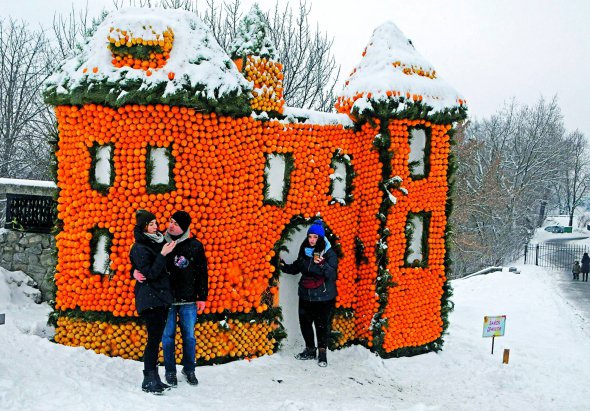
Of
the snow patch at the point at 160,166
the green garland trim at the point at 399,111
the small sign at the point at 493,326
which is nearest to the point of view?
the snow patch at the point at 160,166

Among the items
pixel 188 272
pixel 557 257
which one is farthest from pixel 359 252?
pixel 557 257

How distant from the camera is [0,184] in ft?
31.5

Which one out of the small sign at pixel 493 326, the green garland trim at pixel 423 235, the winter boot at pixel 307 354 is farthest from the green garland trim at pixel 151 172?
the small sign at pixel 493 326

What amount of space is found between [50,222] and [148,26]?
4777 millimetres

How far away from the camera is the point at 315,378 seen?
22.3 feet

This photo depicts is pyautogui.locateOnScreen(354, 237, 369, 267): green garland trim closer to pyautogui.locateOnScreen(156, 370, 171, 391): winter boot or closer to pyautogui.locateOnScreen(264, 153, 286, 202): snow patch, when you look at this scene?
pyautogui.locateOnScreen(264, 153, 286, 202): snow patch

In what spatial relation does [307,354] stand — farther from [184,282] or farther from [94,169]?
[94,169]

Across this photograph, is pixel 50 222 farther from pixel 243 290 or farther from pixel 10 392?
pixel 10 392

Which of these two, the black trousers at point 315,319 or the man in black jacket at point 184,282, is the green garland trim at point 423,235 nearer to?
the black trousers at point 315,319

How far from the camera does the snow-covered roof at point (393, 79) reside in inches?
323

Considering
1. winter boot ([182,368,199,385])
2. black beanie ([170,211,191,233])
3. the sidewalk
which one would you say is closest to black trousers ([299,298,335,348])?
winter boot ([182,368,199,385])

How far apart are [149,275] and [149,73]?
2.72 meters

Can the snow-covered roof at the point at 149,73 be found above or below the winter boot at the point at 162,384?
above

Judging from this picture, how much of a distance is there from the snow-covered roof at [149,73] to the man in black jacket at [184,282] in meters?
1.84
